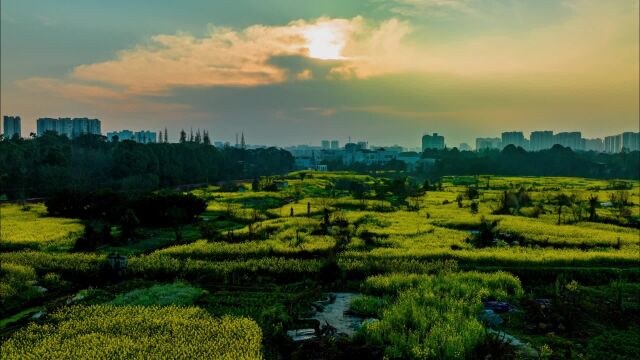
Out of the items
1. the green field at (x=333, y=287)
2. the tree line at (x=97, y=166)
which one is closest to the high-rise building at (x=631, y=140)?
the tree line at (x=97, y=166)

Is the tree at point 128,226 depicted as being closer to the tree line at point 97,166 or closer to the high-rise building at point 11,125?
the tree line at point 97,166

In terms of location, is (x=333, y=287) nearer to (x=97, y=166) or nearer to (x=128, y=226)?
(x=128, y=226)

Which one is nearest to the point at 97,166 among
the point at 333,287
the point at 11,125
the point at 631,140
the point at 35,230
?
the point at 35,230

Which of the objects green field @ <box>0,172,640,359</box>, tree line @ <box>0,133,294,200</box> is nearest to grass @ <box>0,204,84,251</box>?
green field @ <box>0,172,640,359</box>

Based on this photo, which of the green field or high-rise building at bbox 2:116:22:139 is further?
high-rise building at bbox 2:116:22:139

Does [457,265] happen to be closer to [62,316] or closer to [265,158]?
[62,316]

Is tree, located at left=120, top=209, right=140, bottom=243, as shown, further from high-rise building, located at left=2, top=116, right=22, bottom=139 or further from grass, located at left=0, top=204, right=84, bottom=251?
high-rise building, located at left=2, top=116, right=22, bottom=139

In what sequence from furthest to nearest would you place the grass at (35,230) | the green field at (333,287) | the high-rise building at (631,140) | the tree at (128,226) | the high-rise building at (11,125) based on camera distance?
the high-rise building at (631,140), the high-rise building at (11,125), the tree at (128,226), the grass at (35,230), the green field at (333,287)
